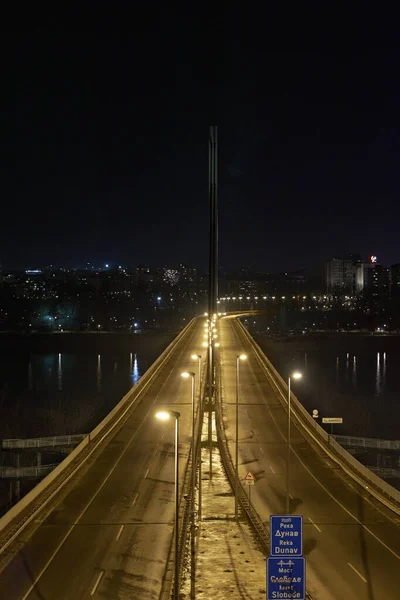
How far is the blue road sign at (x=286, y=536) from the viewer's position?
7664 millimetres

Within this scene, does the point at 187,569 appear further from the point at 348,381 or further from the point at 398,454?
the point at 348,381

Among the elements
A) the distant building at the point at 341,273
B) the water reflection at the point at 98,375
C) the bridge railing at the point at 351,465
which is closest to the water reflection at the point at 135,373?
the water reflection at the point at 98,375

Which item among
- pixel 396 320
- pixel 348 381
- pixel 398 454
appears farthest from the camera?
pixel 396 320

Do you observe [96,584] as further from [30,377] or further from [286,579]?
[30,377]

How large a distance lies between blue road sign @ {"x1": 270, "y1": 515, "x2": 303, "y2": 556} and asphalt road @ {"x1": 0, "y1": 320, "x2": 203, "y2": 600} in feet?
12.3

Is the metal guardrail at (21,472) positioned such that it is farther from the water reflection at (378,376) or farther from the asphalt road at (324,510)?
the water reflection at (378,376)

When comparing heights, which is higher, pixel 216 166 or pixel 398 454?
pixel 216 166

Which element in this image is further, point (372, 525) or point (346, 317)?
point (346, 317)

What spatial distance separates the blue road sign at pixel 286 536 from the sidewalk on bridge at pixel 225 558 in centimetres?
359

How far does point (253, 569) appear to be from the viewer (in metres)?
12.2

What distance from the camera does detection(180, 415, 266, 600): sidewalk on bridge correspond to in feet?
36.6

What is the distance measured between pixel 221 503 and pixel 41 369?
158 feet

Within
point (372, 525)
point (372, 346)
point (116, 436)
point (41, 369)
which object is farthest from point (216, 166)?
point (372, 346)

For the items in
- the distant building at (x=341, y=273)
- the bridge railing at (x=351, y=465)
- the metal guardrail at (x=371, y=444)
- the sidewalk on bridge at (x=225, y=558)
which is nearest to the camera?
the sidewalk on bridge at (x=225, y=558)
